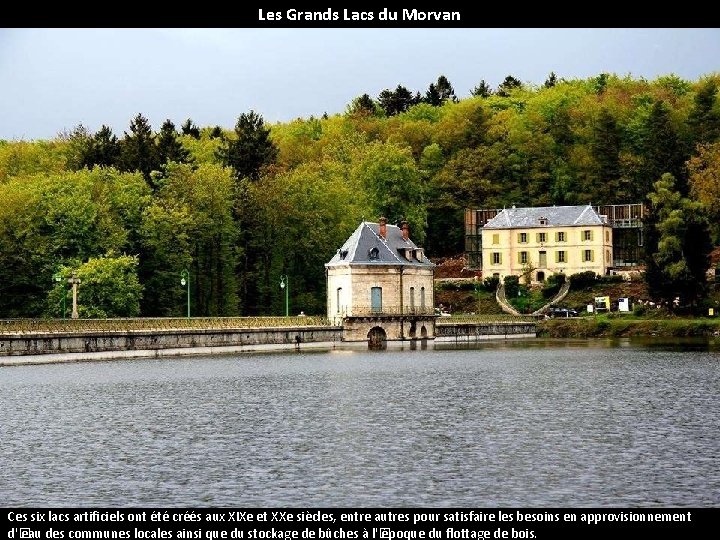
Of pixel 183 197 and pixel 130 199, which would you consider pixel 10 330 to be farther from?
pixel 183 197

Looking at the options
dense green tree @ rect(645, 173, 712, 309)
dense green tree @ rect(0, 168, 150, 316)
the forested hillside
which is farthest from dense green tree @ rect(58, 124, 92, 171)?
dense green tree @ rect(645, 173, 712, 309)

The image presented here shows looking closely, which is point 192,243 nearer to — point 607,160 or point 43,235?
point 43,235

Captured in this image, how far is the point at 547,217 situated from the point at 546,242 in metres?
2.68

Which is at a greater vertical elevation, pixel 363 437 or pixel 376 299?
pixel 376 299

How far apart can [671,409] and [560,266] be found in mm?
81149

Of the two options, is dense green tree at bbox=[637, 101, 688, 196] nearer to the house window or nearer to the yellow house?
the yellow house

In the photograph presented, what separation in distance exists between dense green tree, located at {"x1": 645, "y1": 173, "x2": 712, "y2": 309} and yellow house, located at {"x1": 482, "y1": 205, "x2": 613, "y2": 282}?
66.6 feet

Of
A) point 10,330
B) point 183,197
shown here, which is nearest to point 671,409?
point 10,330

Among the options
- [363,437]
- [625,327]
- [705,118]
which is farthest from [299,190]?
[363,437]

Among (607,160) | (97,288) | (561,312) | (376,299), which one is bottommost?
(561,312)

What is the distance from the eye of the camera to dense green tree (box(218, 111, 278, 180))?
123m

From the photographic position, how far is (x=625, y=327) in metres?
102

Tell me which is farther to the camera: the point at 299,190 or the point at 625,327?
the point at 299,190

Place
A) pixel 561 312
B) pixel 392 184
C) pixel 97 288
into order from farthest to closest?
pixel 392 184, pixel 561 312, pixel 97 288
